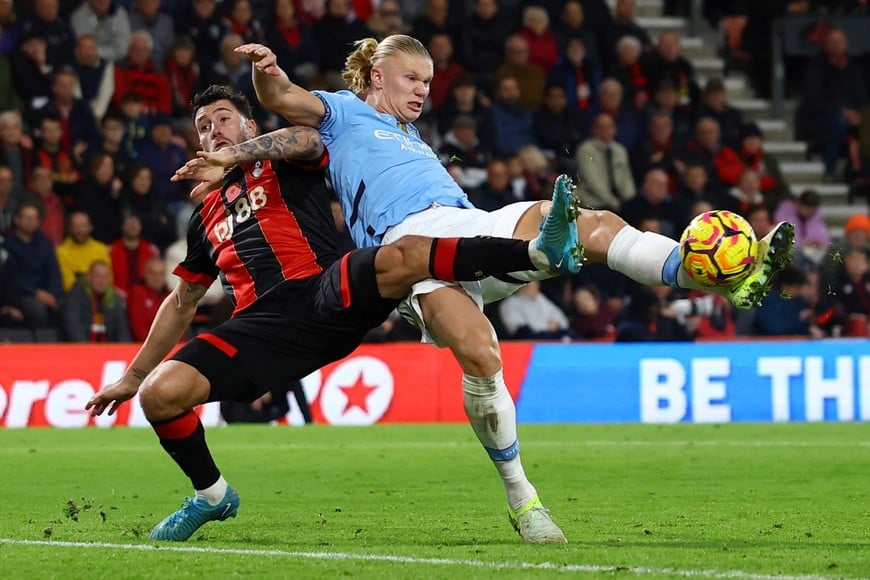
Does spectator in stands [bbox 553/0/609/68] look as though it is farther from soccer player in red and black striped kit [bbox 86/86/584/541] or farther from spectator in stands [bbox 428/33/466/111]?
soccer player in red and black striped kit [bbox 86/86/584/541]

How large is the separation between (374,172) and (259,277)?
659 mm

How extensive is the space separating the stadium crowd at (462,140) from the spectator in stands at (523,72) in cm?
3

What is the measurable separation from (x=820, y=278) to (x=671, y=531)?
10.2 metres

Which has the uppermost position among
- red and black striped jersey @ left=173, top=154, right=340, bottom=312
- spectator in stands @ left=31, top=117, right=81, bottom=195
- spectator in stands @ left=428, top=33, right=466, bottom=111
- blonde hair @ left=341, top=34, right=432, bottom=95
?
blonde hair @ left=341, top=34, right=432, bottom=95

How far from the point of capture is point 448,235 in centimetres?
614

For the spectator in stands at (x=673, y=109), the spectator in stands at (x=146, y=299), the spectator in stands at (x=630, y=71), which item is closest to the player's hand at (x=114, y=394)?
the spectator in stands at (x=146, y=299)

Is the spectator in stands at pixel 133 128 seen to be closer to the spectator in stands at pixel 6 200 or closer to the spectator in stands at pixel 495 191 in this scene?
the spectator in stands at pixel 6 200

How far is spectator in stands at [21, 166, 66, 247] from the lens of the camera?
15156mm

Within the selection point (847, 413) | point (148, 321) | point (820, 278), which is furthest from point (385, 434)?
point (820, 278)

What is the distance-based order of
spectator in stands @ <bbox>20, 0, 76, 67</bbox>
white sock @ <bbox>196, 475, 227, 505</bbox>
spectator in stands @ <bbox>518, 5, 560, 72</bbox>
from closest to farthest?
Answer: 1. white sock @ <bbox>196, 475, 227, 505</bbox>
2. spectator in stands @ <bbox>20, 0, 76, 67</bbox>
3. spectator in stands @ <bbox>518, 5, 560, 72</bbox>

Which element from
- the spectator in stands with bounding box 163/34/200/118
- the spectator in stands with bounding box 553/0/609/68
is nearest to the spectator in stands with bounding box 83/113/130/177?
the spectator in stands with bounding box 163/34/200/118

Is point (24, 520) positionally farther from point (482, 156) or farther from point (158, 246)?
point (482, 156)

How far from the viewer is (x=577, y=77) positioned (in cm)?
1848

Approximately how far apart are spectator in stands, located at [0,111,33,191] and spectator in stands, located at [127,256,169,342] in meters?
1.68
